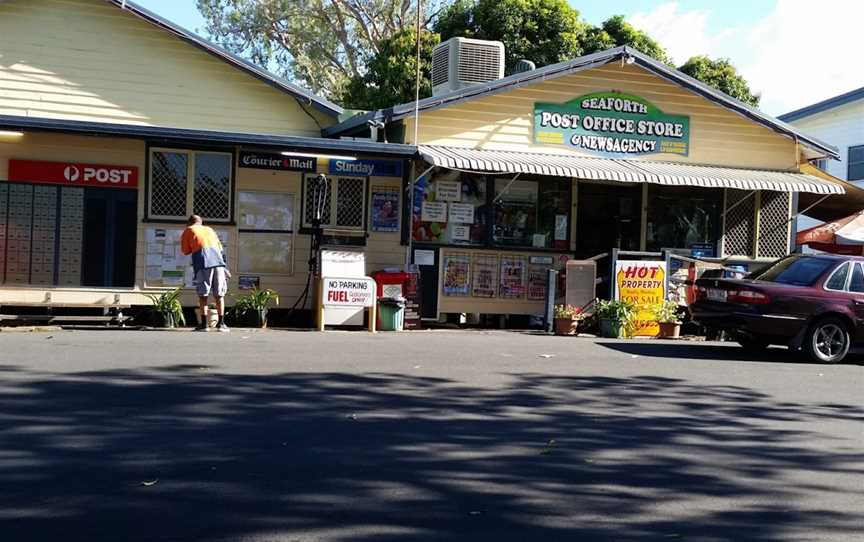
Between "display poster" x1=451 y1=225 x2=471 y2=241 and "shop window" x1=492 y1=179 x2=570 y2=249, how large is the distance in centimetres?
51

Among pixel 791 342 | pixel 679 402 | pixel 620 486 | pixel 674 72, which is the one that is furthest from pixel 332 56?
pixel 620 486

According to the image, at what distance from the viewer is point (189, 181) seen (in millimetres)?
17062

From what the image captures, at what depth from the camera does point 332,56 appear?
145 ft

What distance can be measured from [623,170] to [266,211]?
6.41 meters

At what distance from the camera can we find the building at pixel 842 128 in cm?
3216

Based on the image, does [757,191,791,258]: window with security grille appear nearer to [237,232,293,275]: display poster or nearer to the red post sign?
[237,232,293,275]: display poster

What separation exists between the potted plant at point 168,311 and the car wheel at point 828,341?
9.52m

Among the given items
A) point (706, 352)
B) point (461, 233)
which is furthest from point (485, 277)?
point (706, 352)

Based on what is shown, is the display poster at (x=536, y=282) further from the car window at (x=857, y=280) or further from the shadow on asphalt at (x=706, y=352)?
the car window at (x=857, y=280)

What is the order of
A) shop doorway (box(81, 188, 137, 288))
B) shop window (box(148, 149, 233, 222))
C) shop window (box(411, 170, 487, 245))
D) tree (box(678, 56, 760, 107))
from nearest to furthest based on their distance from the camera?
1. shop doorway (box(81, 188, 137, 288))
2. shop window (box(148, 149, 233, 222))
3. shop window (box(411, 170, 487, 245))
4. tree (box(678, 56, 760, 107))

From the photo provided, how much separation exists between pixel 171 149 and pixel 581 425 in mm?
10797

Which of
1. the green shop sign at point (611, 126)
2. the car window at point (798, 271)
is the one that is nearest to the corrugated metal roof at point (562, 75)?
the green shop sign at point (611, 126)

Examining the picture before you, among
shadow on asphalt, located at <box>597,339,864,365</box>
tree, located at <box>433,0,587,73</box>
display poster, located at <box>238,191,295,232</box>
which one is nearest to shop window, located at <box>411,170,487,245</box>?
display poster, located at <box>238,191,295,232</box>

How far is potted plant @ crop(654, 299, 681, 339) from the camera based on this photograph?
56.7 feet
